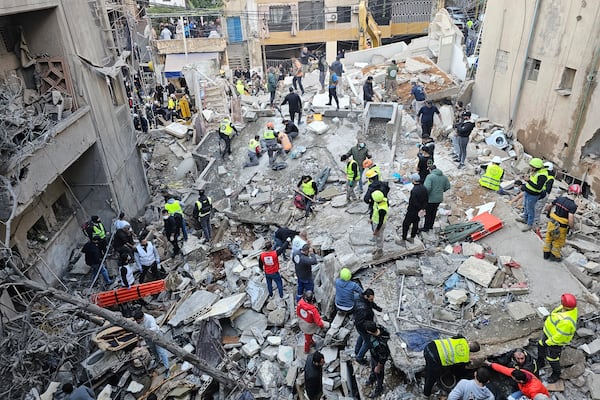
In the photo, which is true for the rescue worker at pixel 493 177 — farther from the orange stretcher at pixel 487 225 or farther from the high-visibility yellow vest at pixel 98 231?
the high-visibility yellow vest at pixel 98 231

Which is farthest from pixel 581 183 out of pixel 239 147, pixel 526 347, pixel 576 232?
pixel 239 147

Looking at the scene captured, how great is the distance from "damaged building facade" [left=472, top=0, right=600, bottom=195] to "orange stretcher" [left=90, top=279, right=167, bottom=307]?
10793 millimetres

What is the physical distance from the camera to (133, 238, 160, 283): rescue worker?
922 centimetres

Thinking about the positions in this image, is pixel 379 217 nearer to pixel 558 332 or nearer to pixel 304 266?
pixel 304 266

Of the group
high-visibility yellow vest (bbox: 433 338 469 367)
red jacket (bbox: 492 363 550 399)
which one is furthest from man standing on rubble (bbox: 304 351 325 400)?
red jacket (bbox: 492 363 550 399)

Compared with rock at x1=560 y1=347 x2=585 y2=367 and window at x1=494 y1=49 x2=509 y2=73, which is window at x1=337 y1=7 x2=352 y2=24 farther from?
rock at x1=560 y1=347 x2=585 y2=367

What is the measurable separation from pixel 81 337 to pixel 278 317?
3.45 meters

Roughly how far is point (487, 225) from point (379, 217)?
2290 millimetres

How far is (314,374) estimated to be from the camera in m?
5.98

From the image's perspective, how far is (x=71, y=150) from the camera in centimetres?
949

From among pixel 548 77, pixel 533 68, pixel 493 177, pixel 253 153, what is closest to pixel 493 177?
pixel 493 177

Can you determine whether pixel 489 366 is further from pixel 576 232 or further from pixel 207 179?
pixel 207 179

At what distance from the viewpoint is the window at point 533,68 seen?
1290cm

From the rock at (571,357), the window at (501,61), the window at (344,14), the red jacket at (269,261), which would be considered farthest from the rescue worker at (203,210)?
the window at (344,14)
